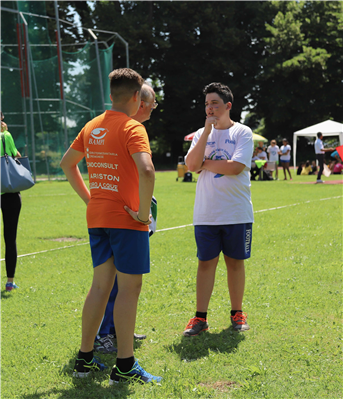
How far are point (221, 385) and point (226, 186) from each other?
63.0 inches

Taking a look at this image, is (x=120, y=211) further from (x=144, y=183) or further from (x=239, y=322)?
(x=239, y=322)

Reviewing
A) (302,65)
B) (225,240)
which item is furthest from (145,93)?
(302,65)

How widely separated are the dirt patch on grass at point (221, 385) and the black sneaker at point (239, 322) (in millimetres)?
913

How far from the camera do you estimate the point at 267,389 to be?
9.79 ft

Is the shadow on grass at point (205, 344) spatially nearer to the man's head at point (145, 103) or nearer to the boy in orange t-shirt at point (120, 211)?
the boy in orange t-shirt at point (120, 211)

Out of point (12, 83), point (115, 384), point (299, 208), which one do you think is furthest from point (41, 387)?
point (12, 83)

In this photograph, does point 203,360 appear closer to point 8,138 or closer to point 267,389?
point 267,389

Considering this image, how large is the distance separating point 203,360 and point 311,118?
136 ft

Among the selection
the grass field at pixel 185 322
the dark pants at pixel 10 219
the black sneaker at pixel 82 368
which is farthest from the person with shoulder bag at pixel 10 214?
the black sneaker at pixel 82 368

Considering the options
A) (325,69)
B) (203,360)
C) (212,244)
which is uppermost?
(325,69)

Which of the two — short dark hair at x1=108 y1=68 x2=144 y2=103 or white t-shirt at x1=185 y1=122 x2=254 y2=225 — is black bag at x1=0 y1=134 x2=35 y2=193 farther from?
short dark hair at x1=108 y1=68 x2=144 y2=103

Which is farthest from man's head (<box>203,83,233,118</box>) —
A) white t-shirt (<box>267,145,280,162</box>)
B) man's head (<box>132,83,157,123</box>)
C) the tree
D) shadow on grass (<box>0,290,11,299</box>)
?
the tree

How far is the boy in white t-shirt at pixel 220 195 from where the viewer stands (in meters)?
3.95

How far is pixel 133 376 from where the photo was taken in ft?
10.1
